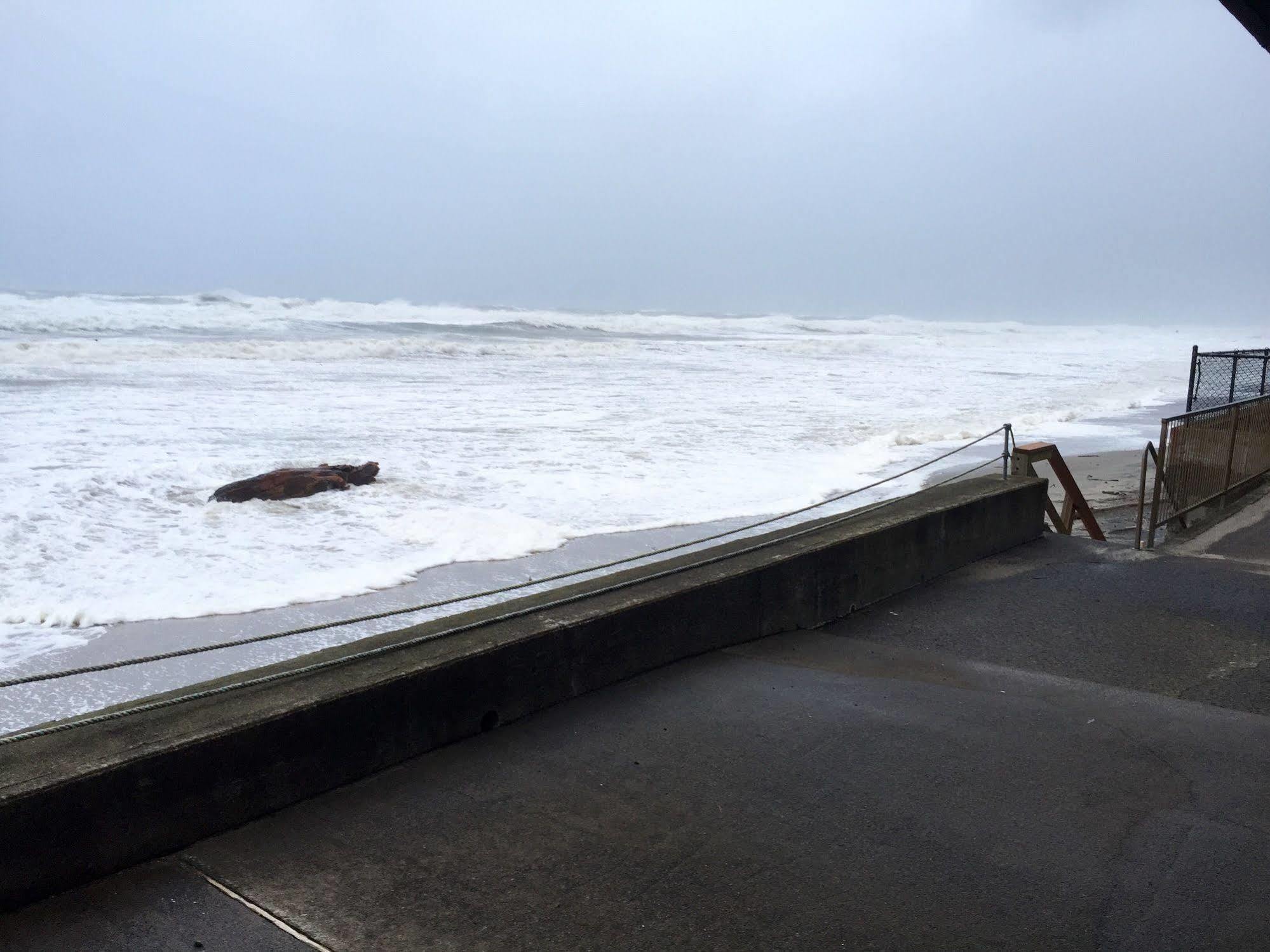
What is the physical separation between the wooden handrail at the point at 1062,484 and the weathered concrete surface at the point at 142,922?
26.7ft

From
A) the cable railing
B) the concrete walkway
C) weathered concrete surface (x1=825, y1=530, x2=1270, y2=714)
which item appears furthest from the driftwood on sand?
the concrete walkway

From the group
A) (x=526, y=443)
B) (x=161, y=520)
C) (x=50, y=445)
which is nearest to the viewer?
(x=161, y=520)

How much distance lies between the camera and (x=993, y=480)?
9695 mm

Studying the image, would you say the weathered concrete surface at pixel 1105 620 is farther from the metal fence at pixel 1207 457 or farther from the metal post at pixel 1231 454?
the metal post at pixel 1231 454

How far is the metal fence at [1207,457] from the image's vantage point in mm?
10320

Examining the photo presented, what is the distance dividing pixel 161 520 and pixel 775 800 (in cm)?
955

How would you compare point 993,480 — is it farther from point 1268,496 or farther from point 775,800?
point 775,800

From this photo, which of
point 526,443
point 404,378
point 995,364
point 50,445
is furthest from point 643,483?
point 995,364

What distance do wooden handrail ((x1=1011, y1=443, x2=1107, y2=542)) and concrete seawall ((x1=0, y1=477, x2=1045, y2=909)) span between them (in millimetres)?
3112

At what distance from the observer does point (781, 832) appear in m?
4.10

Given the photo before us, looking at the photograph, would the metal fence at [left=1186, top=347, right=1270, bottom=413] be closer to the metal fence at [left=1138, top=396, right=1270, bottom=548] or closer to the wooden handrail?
the metal fence at [left=1138, top=396, right=1270, bottom=548]

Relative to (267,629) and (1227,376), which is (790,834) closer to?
(267,629)

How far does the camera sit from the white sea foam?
10.2 meters

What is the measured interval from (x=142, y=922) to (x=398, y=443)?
1479 centimetres
